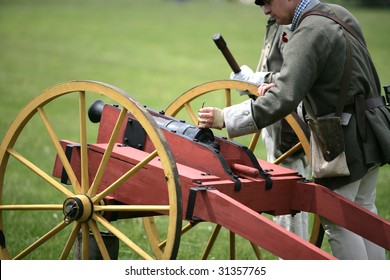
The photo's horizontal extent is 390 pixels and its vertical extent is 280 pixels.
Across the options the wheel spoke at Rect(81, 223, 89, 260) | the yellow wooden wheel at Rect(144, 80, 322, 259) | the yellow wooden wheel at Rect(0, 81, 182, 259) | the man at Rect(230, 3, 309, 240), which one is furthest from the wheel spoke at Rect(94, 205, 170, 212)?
the man at Rect(230, 3, 309, 240)

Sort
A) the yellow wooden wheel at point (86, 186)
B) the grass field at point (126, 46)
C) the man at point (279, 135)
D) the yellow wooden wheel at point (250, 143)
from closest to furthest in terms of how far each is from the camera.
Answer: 1. the yellow wooden wheel at point (86, 186)
2. the yellow wooden wheel at point (250, 143)
3. the man at point (279, 135)
4. the grass field at point (126, 46)

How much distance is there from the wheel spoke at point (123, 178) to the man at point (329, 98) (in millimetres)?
407

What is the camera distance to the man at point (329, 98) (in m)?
4.32

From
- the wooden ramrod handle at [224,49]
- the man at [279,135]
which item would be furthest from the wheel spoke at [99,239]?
the man at [279,135]

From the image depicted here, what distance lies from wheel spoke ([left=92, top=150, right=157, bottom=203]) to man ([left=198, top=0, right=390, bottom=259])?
41 centimetres

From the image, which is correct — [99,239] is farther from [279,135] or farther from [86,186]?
[279,135]

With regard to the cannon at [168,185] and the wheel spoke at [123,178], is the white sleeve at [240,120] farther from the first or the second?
the wheel spoke at [123,178]

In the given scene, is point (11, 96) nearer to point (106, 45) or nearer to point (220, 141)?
point (106, 45)

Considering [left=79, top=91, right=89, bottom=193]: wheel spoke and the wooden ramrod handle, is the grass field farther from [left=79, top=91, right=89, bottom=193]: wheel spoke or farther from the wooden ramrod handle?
[left=79, top=91, right=89, bottom=193]: wheel spoke

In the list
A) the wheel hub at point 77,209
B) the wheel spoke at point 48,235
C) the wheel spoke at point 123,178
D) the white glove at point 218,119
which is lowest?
the wheel spoke at point 48,235

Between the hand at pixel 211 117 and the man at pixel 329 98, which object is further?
the hand at pixel 211 117

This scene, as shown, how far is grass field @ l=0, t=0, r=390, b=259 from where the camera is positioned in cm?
1808

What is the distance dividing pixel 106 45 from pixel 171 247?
70.3ft

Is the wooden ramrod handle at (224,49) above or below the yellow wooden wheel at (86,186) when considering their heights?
above
